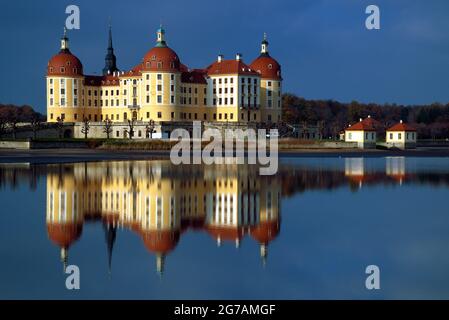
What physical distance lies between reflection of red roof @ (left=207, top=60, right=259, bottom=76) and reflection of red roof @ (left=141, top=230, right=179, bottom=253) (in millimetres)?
71332

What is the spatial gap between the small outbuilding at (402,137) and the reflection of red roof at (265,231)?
6330 centimetres

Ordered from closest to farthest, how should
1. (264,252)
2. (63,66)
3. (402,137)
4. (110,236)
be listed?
(264,252), (110,236), (402,137), (63,66)

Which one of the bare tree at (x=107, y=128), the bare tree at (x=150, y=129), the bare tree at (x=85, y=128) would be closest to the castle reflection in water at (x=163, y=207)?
the bare tree at (x=150, y=129)

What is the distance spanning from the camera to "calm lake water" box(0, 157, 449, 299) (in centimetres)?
1255

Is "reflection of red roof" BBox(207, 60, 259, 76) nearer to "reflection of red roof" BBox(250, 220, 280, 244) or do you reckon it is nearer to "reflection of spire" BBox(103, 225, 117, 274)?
"reflection of red roof" BBox(250, 220, 280, 244)

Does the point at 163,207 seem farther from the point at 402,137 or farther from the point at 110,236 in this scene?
the point at 402,137

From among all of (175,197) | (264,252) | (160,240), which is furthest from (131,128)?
(264,252)

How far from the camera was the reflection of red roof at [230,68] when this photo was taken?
88.4 metres

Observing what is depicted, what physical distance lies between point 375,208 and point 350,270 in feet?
31.5

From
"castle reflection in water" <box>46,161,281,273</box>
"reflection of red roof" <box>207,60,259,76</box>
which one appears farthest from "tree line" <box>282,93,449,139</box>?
"castle reflection in water" <box>46,161,281,273</box>

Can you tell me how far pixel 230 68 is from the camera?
89.2 metres

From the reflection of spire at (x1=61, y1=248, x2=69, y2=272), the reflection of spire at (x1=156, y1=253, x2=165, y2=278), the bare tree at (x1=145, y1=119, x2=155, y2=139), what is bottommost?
the reflection of spire at (x1=156, y1=253, x2=165, y2=278)

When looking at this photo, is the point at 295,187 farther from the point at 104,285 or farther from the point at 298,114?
the point at 298,114

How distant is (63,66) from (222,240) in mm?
78241
